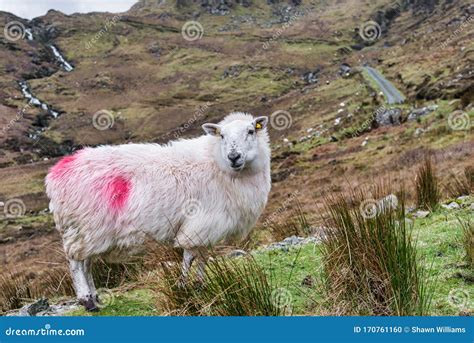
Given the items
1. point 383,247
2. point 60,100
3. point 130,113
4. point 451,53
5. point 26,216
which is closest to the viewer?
point 383,247

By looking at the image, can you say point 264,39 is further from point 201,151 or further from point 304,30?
point 201,151

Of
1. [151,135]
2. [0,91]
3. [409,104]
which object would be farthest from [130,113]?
[409,104]

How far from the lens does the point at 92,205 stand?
693 cm

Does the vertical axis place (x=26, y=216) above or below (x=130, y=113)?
below

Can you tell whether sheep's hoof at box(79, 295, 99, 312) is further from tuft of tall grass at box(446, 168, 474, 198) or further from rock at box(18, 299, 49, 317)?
tuft of tall grass at box(446, 168, 474, 198)

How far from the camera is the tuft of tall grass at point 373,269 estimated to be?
16.0 ft

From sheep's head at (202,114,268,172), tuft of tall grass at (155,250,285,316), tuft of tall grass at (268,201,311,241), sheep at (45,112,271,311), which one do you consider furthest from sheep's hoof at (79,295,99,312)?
tuft of tall grass at (268,201,311,241)

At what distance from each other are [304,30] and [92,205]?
7616 inches

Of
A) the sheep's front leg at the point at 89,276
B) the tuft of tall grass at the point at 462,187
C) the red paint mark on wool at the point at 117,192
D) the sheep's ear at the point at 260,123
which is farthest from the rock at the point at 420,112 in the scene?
the sheep's front leg at the point at 89,276

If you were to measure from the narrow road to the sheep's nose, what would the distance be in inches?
1765

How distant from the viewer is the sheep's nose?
7012mm

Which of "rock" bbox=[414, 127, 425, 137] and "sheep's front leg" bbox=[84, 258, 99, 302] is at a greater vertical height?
"sheep's front leg" bbox=[84, 258, 99, 302]

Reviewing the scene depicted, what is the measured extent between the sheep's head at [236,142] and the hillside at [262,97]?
3.43 m

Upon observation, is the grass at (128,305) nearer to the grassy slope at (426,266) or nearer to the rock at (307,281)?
the grassy slope at (426,266)
